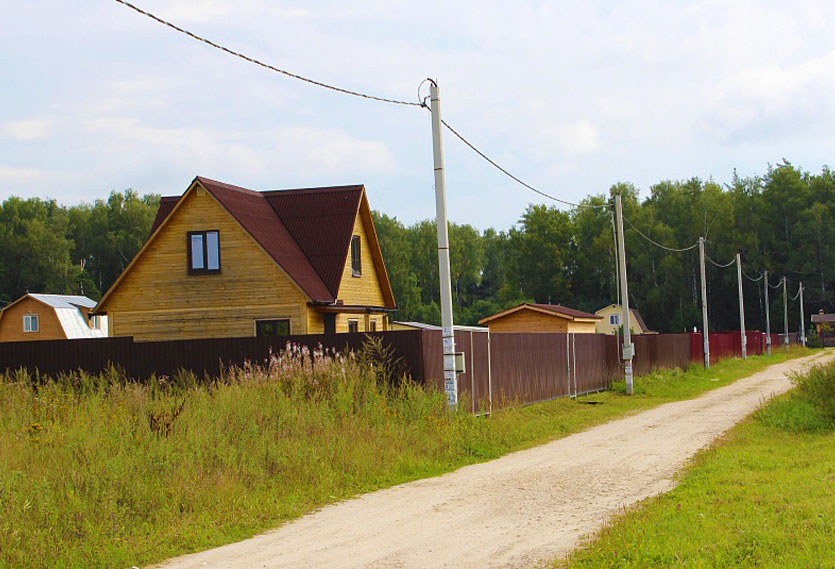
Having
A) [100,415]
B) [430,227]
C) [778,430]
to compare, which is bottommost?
[778,430]

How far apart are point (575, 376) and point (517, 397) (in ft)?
20.8

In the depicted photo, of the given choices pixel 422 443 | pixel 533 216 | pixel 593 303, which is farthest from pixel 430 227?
pixel 422 443

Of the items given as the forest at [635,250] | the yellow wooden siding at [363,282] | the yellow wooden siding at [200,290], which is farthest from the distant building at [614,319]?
the yellow wooden siding at [200,290]

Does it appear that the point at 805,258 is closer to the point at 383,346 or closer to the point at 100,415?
the point at 383,346

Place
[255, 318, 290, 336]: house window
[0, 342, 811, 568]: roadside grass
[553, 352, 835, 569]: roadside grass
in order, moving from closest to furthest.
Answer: [553, 352, 835, 569]: roadside grass < [0, 342, 811, 568]: roadside grass < [255, 318, 290, 336]: house window

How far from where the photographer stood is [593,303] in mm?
97562

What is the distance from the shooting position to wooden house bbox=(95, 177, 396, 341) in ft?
92.9

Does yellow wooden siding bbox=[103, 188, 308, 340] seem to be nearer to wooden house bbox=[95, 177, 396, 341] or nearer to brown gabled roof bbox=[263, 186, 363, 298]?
wooden house bbox=[95, 177, 396, 341]

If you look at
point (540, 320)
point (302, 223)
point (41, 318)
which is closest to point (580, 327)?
point (540, 320)

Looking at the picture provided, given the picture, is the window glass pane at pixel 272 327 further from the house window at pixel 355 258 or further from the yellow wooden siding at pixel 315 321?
the house window at pixel 355 258

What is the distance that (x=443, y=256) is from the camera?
16328mm

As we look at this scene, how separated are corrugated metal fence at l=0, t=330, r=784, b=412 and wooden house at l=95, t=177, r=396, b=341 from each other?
25.1ft

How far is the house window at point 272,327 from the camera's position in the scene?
28.5 meters

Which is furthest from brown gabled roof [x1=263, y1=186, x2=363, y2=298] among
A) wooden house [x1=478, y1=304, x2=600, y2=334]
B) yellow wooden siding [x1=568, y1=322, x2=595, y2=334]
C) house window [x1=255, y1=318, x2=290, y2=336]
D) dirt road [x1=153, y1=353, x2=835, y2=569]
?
yellow wooden siding [x1=568, y1=322, x2=595, y2=334]
